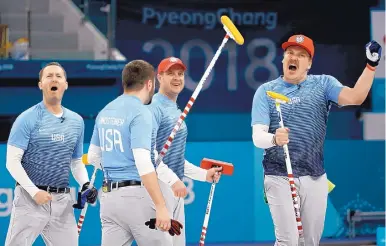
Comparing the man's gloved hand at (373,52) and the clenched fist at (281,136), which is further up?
the man's gloved hand at (373,52)

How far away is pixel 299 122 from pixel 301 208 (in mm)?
676

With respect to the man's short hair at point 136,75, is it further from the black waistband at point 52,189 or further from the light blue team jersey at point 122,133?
the black waistband at point 52,189

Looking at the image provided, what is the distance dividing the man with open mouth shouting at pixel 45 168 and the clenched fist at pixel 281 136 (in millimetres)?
1712

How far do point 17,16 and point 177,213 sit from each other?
626 centimetres

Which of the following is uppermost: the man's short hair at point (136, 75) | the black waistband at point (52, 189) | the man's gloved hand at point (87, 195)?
the man's short hair at point (136, 75)

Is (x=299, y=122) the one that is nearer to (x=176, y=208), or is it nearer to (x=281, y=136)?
(x=281, y=136)

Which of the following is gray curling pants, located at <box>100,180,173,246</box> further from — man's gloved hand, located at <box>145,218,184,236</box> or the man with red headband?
the man with red headband

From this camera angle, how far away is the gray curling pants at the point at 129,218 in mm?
6566

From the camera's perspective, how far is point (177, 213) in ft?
Result: 25.3

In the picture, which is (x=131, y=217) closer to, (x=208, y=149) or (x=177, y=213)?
(x=177, y=213)

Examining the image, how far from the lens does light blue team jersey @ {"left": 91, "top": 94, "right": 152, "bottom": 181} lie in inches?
256

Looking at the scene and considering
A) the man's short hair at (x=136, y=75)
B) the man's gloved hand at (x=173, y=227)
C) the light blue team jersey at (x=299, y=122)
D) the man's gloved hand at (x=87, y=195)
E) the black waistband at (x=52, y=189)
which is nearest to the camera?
the man's gloved hand at (x=173, y=227)

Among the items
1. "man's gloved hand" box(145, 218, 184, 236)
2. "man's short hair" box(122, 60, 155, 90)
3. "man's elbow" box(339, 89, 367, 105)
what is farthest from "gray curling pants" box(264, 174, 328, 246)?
"man's short hair" box(122, 60, 155, 90)

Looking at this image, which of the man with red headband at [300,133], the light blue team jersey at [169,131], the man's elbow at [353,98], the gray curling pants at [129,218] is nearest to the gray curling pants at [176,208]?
the light blue team jersey at [169,131]
